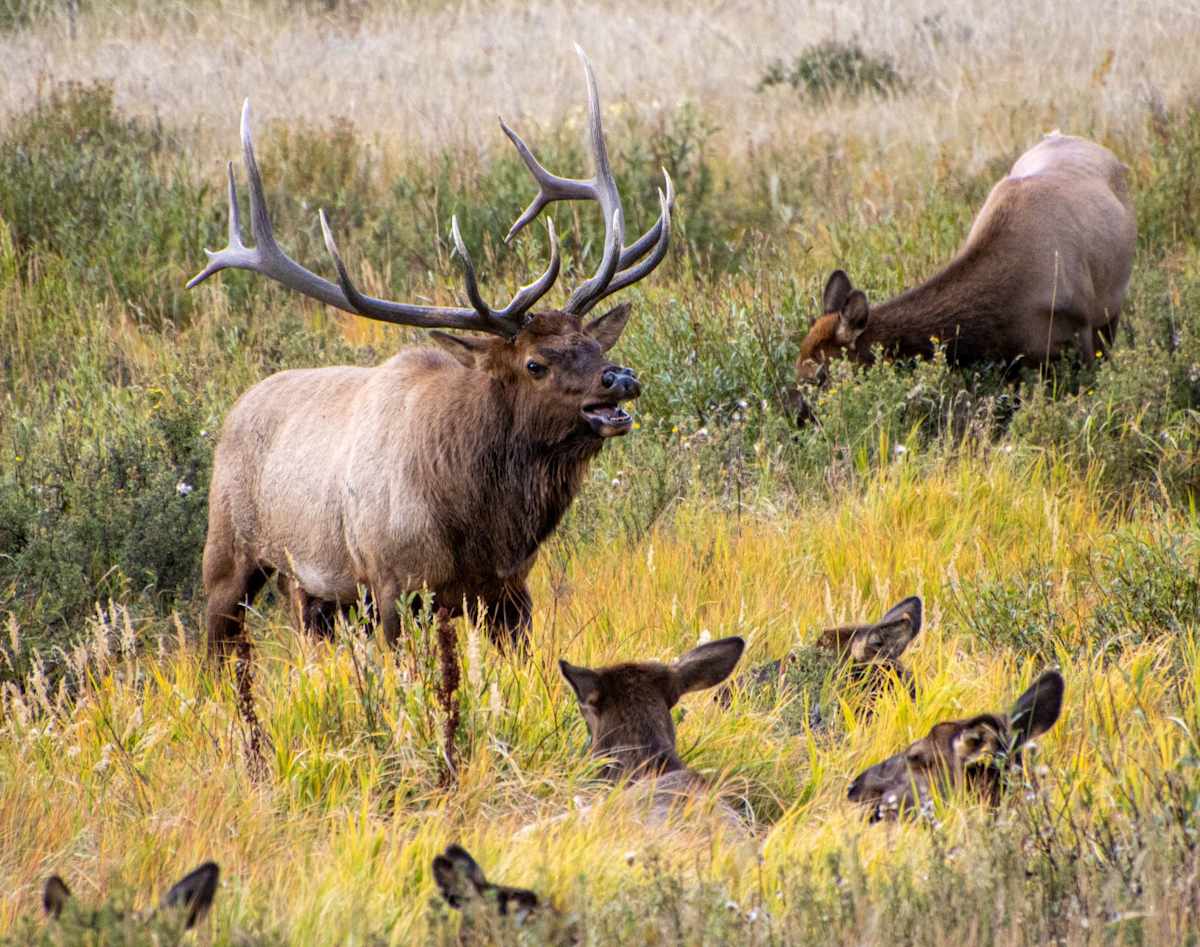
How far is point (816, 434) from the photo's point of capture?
318 inches

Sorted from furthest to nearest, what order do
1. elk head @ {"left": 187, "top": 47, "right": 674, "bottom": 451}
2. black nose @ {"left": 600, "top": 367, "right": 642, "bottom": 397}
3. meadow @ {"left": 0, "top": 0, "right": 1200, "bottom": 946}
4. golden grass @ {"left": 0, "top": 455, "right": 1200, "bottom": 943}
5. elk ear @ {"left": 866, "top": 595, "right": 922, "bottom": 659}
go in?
A: elk head @ {"left": 187, "top": 47, "right": 674, "bottom": 451}
black nose @ {"left": 600, "top": 367, "right": 642, "bottom": 397}
elk ear @ {"left": 866, "top": 595, "right": 922, "bottom": 659}
golden grass @ {"left": 0, "top": 455, "right": 1200, "bottom": 943}
meadow @ {"left": 0, "top": 0, "right": 1200, "bottom": 946}

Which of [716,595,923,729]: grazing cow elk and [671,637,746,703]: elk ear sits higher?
[671,637,746,703]: elk ear

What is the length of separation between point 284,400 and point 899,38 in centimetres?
1460

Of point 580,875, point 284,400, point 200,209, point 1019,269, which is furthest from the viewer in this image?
point 200,209

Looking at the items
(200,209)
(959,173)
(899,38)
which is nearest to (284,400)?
(200,209)

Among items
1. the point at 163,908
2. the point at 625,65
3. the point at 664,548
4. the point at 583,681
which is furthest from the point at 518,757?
the point at 625,65

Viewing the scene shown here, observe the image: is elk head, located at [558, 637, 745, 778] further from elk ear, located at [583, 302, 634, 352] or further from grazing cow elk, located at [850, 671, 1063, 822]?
elk ear, located at [583, 302, 634, 352]

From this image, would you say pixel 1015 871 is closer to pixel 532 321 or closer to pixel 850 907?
pixel 850 907

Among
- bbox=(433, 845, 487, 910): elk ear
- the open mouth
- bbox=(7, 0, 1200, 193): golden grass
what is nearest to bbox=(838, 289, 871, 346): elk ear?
the open mouth

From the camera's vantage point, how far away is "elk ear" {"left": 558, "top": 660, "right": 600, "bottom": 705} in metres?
4.70

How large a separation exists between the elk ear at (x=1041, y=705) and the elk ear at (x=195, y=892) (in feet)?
6.76

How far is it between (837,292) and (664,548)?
8.31 ft

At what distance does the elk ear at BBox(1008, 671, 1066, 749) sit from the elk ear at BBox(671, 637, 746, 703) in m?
0.84

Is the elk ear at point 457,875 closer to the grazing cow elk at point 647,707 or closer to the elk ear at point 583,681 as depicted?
the grazing cow elk at point 647,707
